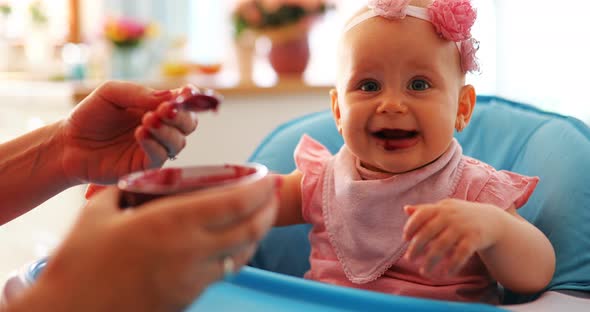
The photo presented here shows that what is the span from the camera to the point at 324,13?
309cm

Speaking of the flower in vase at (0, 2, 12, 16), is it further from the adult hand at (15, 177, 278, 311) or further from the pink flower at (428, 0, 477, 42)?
the adult hand at (15, 177, 278, 311)

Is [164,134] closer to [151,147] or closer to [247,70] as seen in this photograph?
[151,147]

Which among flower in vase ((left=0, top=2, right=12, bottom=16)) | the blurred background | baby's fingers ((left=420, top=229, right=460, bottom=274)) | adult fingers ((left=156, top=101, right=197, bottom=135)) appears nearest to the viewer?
baby's fingers ((left=420, top=229, right=460, bottom=274))

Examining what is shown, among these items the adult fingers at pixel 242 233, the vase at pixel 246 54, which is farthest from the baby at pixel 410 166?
the vase at pixel 246 54

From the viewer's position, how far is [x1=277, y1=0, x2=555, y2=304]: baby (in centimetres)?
109

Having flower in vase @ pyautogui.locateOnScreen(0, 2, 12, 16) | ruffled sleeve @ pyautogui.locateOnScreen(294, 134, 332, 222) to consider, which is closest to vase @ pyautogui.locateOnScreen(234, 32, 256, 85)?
flower in vase @ pyautogui.locateOnScreen(0, 2, 12, 16)

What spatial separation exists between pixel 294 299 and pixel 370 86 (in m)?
0.37

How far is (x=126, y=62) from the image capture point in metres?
3.37

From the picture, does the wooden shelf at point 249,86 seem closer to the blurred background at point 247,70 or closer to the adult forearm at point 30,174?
the blurred background at point 247,70

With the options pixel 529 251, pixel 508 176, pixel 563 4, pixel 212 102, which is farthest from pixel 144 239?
pixel 563 4

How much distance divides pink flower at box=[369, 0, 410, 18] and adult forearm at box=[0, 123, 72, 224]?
566 mm

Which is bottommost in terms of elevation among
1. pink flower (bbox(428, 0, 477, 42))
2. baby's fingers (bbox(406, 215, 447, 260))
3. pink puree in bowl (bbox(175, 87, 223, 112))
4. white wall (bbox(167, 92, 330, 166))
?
white wall (bbox(167, 92, 330, 166))

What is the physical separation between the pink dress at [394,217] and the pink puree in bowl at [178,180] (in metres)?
0.45

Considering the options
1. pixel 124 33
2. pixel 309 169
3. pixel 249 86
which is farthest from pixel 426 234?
pixel 124 33
